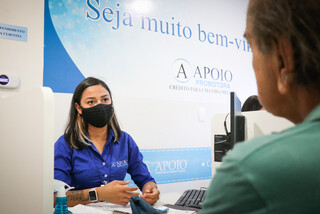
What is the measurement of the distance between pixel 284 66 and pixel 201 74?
8.93 ft

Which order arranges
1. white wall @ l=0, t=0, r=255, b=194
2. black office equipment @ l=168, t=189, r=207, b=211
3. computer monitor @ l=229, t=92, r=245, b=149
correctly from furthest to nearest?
1. white wall @ l=0, t=0, r=255, b=194
2. black office equipment @ l=168, t=189, r=207, b=211
3. computer monitor @ l=229, t=92, r=245, b=149

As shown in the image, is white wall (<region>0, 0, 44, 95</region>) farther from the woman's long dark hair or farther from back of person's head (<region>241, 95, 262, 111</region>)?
back of person's head (<region>241, 95, 262, 111</region>)

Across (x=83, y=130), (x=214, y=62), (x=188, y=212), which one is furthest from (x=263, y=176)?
(x=214, y=62)

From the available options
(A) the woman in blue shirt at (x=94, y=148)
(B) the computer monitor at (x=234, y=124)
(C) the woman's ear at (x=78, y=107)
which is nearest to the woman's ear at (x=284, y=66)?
(B) the computer monitor at (x=234, y=124)

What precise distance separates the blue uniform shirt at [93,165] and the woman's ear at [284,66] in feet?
5.57

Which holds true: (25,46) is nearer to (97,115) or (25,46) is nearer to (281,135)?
(97,115)

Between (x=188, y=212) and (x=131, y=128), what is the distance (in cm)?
140

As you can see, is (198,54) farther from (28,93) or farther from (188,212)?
(28,93)

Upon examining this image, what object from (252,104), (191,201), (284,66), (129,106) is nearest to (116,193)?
(191,201)

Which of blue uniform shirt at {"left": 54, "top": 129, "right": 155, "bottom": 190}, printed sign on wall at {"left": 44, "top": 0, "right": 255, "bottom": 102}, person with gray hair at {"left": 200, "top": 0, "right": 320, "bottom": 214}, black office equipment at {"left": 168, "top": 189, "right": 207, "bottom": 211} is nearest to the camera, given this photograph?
person with gray hair at {"left": 200, "top": 0, "right": 320, "bottom": 214}

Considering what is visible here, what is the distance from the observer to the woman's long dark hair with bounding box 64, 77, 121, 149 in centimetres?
213

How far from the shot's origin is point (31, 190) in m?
1.06

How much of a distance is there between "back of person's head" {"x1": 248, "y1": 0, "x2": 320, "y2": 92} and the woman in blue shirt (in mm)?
1479

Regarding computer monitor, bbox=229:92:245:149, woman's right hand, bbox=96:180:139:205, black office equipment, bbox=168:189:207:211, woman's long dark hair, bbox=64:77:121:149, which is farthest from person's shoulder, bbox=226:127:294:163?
woman's long dark hair, bbox=64:77:121:149
